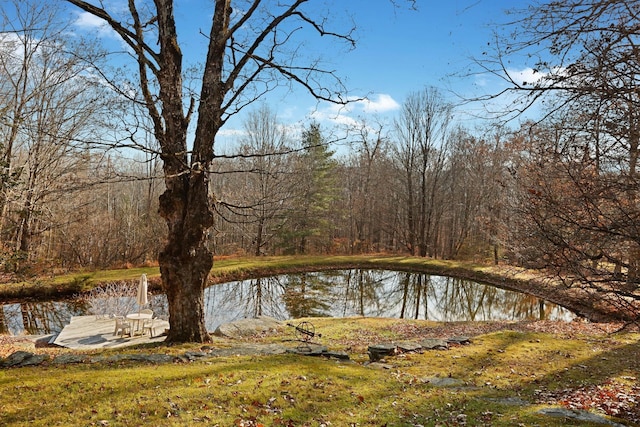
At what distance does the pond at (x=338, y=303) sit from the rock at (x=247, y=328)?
7.85 feet

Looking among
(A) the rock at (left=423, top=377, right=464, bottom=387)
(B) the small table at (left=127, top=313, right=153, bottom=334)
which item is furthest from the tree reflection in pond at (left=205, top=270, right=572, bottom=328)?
(A) the rock at (left=423, top=377, right=464, bottom=387)

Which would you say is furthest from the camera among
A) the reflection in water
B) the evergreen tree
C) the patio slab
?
the evergreen tree

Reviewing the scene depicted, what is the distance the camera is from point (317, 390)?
4.61 m

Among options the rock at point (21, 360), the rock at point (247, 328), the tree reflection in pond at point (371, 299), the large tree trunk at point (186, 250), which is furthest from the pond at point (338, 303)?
the rock at point (21, 360)

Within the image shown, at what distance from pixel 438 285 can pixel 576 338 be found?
453 inches

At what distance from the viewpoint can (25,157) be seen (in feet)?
53.6

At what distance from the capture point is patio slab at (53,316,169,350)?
29.6 feet

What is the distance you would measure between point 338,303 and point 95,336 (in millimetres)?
9194

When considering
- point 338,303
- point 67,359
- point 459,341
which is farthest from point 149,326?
point 338,303

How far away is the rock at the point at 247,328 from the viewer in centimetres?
980

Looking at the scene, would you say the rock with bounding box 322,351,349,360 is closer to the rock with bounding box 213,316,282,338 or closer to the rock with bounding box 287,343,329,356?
the rock with bounding box 287,343,329,356

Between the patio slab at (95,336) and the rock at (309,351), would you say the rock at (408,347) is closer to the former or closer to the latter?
the rock at (309,351)

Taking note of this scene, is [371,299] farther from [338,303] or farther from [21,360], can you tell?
[21,360]

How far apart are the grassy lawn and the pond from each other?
7674mm
